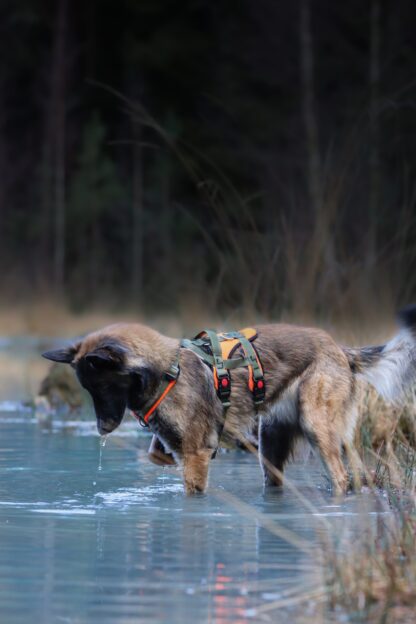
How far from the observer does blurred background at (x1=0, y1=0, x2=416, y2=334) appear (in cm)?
3039

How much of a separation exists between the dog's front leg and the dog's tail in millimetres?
1211

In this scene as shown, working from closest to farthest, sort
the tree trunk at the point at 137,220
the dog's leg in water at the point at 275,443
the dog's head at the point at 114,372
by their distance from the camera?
1. the dog's head at the point at 114,372
2. the dog's leg in water at the point at 275,443
3. the tree trunk at the point at 137,220

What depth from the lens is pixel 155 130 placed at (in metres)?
30.2

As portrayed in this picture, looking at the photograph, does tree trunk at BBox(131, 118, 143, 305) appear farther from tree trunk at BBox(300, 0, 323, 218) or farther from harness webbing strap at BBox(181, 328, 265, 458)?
harness webbing strap at BBox(181, 328, 265, 458)

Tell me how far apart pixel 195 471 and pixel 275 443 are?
81 cm

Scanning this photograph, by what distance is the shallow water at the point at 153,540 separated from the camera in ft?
16.8

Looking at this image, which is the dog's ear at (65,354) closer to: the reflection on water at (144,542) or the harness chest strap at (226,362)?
the harness chest strap at (226,362)

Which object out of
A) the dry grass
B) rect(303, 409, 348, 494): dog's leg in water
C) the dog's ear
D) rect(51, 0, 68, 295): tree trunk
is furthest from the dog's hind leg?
rect(51, 0, 68, 295): tree trunk

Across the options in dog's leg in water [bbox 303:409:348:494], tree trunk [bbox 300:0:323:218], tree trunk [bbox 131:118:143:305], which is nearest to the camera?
dog's leg in water [bbox 303:409:348:494]

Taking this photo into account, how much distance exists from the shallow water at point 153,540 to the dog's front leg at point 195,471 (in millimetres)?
110

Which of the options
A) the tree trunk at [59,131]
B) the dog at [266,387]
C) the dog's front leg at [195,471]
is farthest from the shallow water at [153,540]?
the tree trunk at [59,131]

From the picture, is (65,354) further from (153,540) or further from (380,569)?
(380,569)

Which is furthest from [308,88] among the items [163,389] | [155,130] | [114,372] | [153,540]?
[153,540]

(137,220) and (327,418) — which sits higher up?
(327,418)
